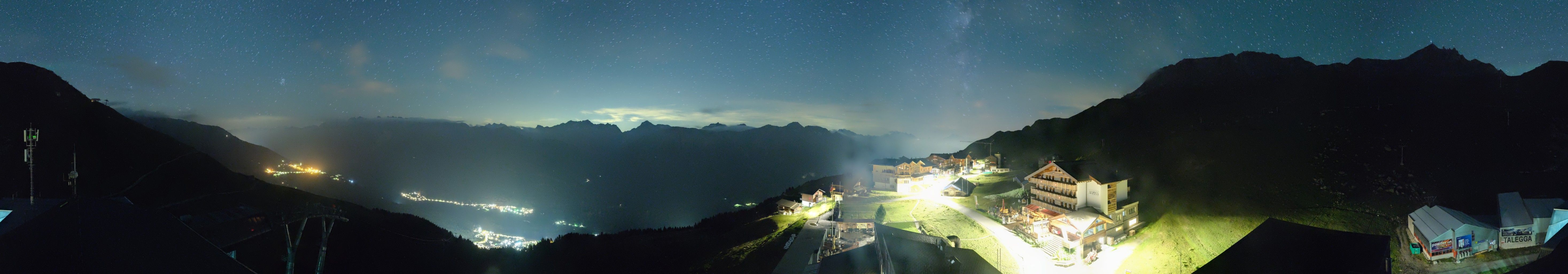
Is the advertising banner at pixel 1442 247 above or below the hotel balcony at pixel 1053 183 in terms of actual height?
below

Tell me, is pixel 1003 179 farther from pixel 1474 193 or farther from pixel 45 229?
pixel 45 229

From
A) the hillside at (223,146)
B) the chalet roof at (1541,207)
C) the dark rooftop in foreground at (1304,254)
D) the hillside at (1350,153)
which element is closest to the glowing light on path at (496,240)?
the hillside at (223,146)

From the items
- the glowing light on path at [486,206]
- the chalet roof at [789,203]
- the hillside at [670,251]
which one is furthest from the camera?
the glowing light on path at [486,206]

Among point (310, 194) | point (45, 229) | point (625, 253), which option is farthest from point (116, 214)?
point (310, 194)

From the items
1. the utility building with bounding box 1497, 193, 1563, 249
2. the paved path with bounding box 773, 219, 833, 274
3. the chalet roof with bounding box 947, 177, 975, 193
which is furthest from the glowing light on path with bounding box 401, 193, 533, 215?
the utility building with bounding box 1497, 193, 1563, 249

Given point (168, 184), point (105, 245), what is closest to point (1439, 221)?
point (105, 245)

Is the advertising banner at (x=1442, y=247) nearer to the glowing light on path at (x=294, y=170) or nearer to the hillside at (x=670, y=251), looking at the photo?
the hillside at (x=670, y=251)

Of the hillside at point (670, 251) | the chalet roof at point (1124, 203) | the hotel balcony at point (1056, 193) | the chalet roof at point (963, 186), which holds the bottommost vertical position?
the hillside at point (670, 251)
